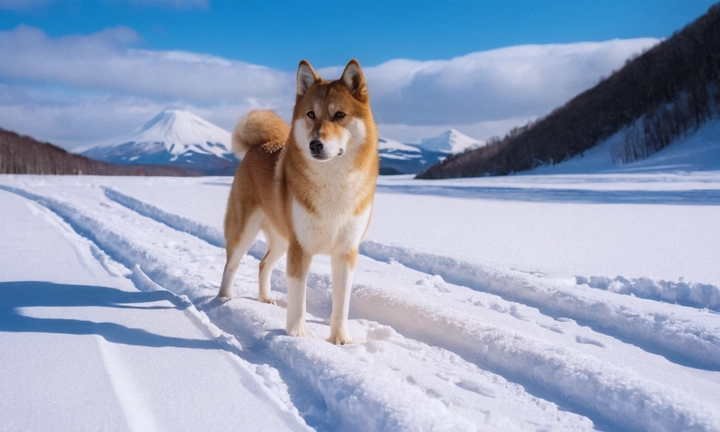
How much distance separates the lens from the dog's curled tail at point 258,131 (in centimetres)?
489

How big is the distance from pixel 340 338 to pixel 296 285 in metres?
0.48

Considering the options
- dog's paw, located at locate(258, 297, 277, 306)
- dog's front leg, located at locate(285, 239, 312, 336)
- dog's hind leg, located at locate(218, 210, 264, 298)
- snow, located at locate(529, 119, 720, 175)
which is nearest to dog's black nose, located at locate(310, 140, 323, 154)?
dog's front leg, located at locate(285, 239, 312, 336)

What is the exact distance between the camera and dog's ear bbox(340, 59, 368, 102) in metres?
3.59

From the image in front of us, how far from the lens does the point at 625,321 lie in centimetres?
387

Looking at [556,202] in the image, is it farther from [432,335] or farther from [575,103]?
[575,103]

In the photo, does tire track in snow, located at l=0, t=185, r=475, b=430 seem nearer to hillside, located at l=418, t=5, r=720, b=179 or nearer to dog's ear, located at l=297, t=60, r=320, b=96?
dog's ear, located at l=297, t=60, r=320, b=96

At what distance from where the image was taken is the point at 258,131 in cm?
496

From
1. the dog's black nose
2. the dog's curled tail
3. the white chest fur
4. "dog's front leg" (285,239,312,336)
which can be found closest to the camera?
the dog's black nose

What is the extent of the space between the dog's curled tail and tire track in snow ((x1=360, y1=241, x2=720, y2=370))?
236 cm

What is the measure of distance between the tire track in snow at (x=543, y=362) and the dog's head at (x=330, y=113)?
1.40 meters

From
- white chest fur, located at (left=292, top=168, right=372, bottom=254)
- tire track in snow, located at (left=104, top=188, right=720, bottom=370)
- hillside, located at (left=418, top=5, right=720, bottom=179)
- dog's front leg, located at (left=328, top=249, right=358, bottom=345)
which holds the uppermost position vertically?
hillside, located at (left=418, top=5, right=720, bottom=179)

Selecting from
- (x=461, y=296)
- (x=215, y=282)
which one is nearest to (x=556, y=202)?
(x=461, y=296)

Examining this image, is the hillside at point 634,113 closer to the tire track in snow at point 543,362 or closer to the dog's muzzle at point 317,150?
the tire track in snow at point 543,362

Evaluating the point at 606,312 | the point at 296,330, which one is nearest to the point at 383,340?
the point at 296,330
